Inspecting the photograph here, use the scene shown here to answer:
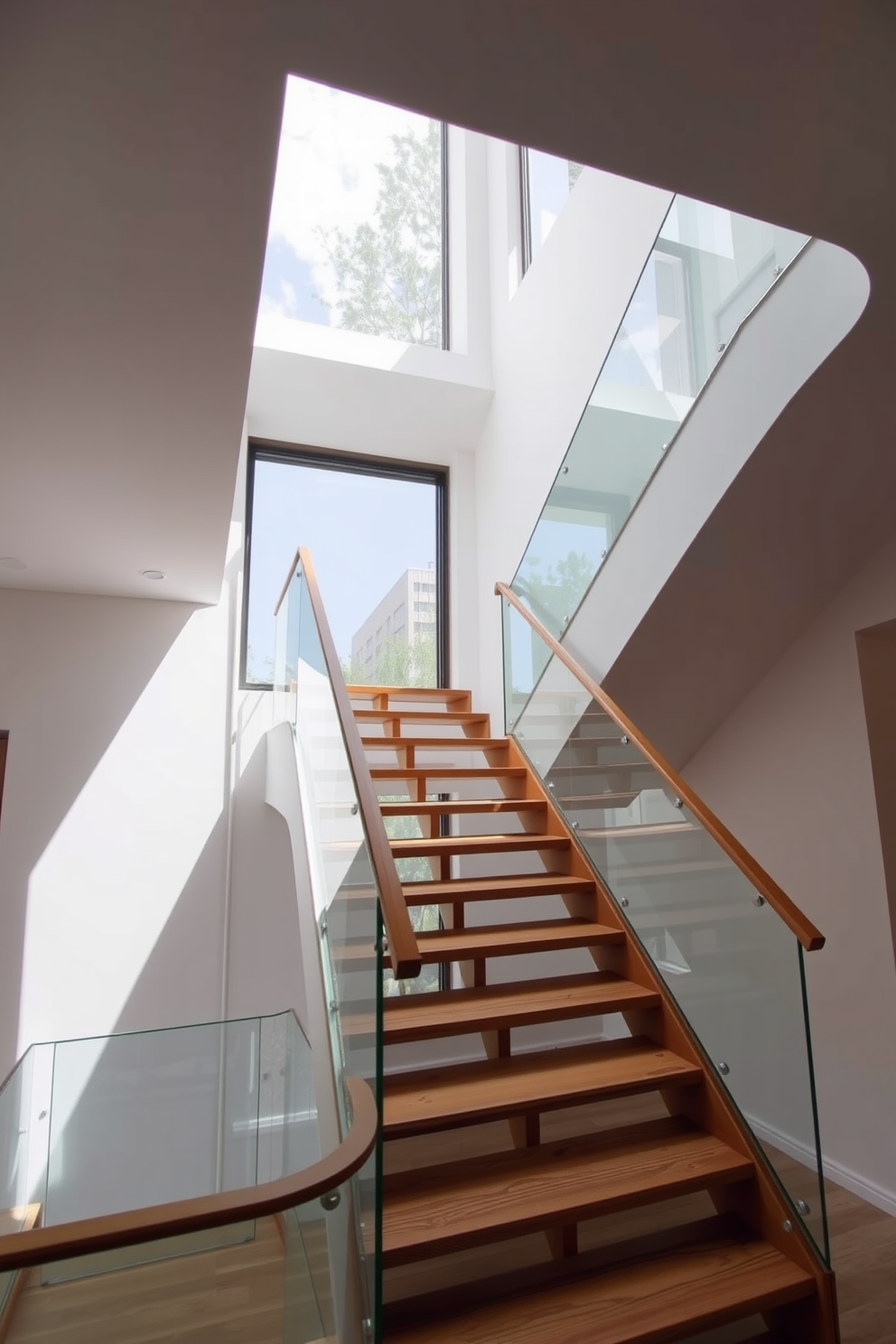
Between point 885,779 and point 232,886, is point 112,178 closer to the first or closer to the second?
point 885,779

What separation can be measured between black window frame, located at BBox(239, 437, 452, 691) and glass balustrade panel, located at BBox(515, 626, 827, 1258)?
8.87ft

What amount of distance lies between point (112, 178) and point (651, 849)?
111 inches

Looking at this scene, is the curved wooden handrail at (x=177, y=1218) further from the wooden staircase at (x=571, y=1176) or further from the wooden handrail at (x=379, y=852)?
the wooden staircase at (x=571, y=1176)

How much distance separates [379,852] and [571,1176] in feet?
3.91

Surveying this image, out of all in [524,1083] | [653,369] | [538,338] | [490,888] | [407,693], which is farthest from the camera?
[538,338]

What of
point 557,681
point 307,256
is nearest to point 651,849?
point 557,681

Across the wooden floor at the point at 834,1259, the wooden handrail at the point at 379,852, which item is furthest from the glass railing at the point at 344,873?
the wooden floor at the point at 834,1259

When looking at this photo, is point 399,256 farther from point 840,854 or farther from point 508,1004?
point 508,1004

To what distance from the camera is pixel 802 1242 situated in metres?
2.33

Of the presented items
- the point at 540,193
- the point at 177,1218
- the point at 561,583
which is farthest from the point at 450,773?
the point at 540,193

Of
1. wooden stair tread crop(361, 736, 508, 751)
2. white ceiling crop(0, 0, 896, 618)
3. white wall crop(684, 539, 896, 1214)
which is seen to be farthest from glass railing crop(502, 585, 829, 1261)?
white ceiling crop(0, 0, 896, 618)

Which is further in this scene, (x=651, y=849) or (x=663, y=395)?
(x=663, y=395)

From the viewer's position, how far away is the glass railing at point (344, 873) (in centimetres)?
208

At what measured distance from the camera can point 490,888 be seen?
3.45 meters
